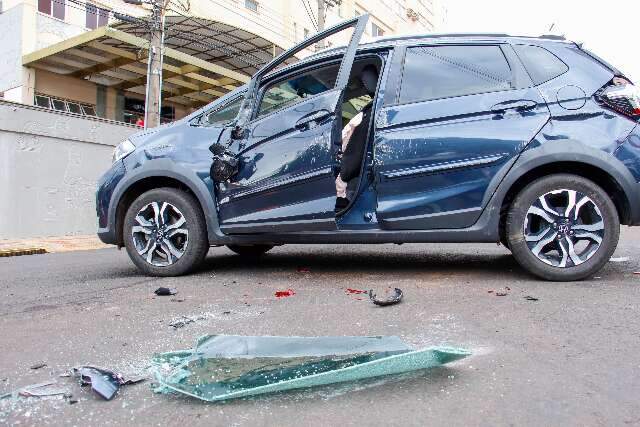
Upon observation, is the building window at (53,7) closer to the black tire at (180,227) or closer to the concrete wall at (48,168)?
A: the concrete wall at (48,168)

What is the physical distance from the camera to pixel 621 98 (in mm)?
3842

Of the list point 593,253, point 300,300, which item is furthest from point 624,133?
point 300,300

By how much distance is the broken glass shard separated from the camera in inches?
80.5

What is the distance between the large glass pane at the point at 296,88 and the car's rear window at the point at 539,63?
1.46 meters

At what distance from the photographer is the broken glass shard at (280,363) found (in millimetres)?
2045

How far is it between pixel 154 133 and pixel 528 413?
153 inches

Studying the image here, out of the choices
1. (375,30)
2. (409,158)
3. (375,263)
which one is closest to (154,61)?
(375,263)

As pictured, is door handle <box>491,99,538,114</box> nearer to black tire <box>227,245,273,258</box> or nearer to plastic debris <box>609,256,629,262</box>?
plastic debris <box>609,256,629,262</box>

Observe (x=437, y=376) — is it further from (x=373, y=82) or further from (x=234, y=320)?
(x=373, y=82)

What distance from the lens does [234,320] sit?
10.3 feet

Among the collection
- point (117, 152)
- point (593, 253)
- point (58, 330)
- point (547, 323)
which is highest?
point (117, 152)

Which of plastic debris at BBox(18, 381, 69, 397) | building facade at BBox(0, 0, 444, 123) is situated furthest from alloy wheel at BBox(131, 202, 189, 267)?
building facade at BBox(0, 0, 444, 123)

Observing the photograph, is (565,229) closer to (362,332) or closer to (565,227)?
(565,227)

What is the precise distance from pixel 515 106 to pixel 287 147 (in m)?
1.75
